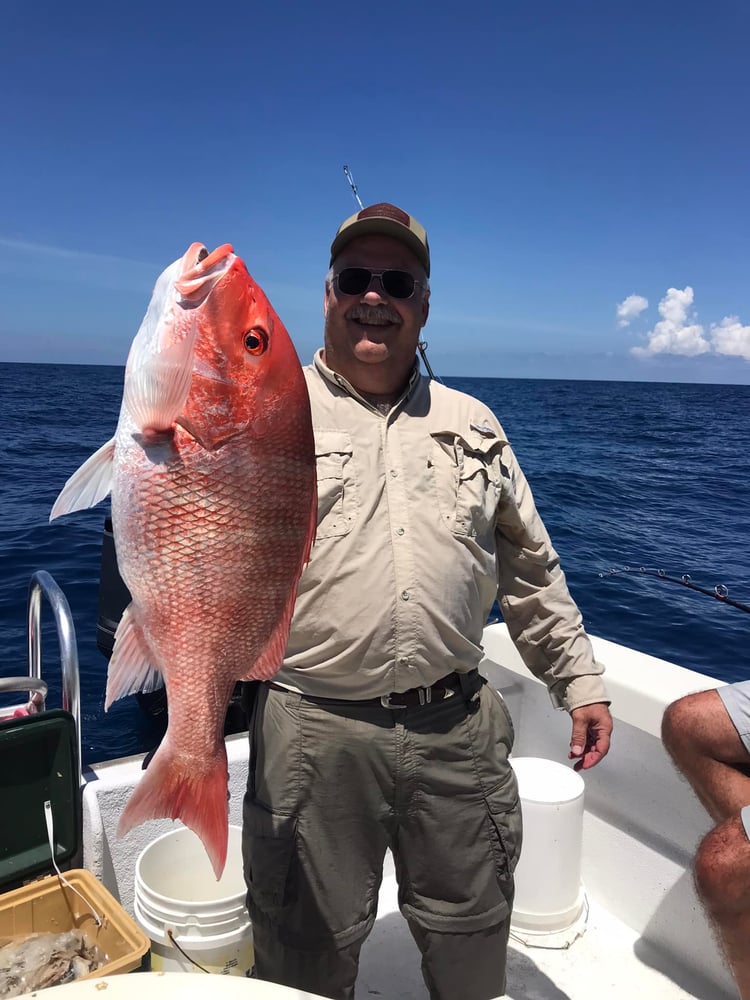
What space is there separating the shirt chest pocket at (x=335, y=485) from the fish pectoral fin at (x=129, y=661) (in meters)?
0.74

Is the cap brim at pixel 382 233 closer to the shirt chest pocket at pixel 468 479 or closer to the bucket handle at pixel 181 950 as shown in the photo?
the shirt chest pocket at pixel 468 479

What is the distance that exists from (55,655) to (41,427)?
19.1 meters

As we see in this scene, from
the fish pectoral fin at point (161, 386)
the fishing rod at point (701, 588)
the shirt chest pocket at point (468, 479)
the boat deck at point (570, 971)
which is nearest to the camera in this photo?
the fish pectoral fin at point (161, 386)

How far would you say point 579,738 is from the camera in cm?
240

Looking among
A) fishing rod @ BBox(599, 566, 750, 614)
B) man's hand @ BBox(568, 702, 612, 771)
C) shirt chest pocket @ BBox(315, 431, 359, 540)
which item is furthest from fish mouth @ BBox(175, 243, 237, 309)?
fishing rod @ BBox(599, 566, 750, 614)

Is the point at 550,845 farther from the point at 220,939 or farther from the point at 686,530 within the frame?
the point at 686,530

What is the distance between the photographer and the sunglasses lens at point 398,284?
7.33 feet

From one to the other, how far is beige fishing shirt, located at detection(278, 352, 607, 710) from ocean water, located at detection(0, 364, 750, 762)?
4.09 m

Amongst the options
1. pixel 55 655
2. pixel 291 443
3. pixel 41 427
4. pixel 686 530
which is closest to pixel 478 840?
pixel 291 443

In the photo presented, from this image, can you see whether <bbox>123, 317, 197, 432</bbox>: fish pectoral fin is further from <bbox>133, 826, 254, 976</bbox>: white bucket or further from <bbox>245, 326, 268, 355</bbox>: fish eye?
<bbox>133, 826, 254, 976</bbox>: white bucket

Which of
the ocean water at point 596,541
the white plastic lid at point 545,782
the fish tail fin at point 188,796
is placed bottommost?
the ocean water at point 596,541

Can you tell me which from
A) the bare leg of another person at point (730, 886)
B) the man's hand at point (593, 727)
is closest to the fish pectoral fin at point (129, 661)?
the man's hand at point (593, 727)

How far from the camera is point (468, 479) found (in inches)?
88.0

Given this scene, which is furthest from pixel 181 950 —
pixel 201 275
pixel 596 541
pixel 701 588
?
pixel 596 541
